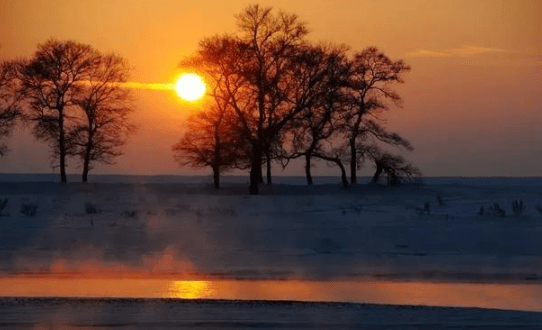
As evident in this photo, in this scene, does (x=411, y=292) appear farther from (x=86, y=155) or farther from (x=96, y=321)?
(x=86, y=155)

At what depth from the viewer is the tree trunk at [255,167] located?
45.8m

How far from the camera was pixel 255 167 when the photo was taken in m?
46.7

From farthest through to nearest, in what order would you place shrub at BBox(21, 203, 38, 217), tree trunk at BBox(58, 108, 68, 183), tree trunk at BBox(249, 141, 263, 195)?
tree trunk at BBox(58, 108, 68, 183) < tree trunk at BBox(249, 141, 263, 195) < shrub at BBox(21, 203, 38, 217)

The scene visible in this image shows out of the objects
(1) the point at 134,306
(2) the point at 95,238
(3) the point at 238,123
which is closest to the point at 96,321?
(1) the point at 134,306

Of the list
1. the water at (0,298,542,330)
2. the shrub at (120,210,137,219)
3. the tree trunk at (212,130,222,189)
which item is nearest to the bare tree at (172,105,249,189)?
the tree trunk at (212,130,222,189)

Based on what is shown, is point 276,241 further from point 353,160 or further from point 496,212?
point 353,160

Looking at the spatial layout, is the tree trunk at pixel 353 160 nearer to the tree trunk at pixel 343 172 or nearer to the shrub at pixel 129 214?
the tree trunk at pixel 343 172

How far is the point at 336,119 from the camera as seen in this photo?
48531 mm

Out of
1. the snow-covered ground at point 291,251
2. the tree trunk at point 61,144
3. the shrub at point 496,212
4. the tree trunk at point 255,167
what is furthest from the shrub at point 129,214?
the tree trunk at point 61,144

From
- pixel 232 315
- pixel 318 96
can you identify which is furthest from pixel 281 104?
pixel 232 315

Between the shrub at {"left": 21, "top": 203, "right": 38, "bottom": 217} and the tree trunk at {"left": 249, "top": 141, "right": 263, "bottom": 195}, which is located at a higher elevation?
the tree trunk at {"left": 249, "top": 141, "right": 263, "bottom": 195}

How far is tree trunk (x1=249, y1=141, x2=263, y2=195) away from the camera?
45.8 metres

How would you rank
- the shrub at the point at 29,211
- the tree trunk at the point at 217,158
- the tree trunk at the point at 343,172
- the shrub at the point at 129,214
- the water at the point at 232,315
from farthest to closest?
the tree trunk at the point at 343,172
the tree trunk at the point at 217,158
the shrub at the point at 29,211
the shrub at the point at 129,214
the water at the point at 232,315

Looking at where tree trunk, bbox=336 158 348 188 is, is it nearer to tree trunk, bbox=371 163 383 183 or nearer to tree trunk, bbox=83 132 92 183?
tree trunk, bbox=371 163 383 183
